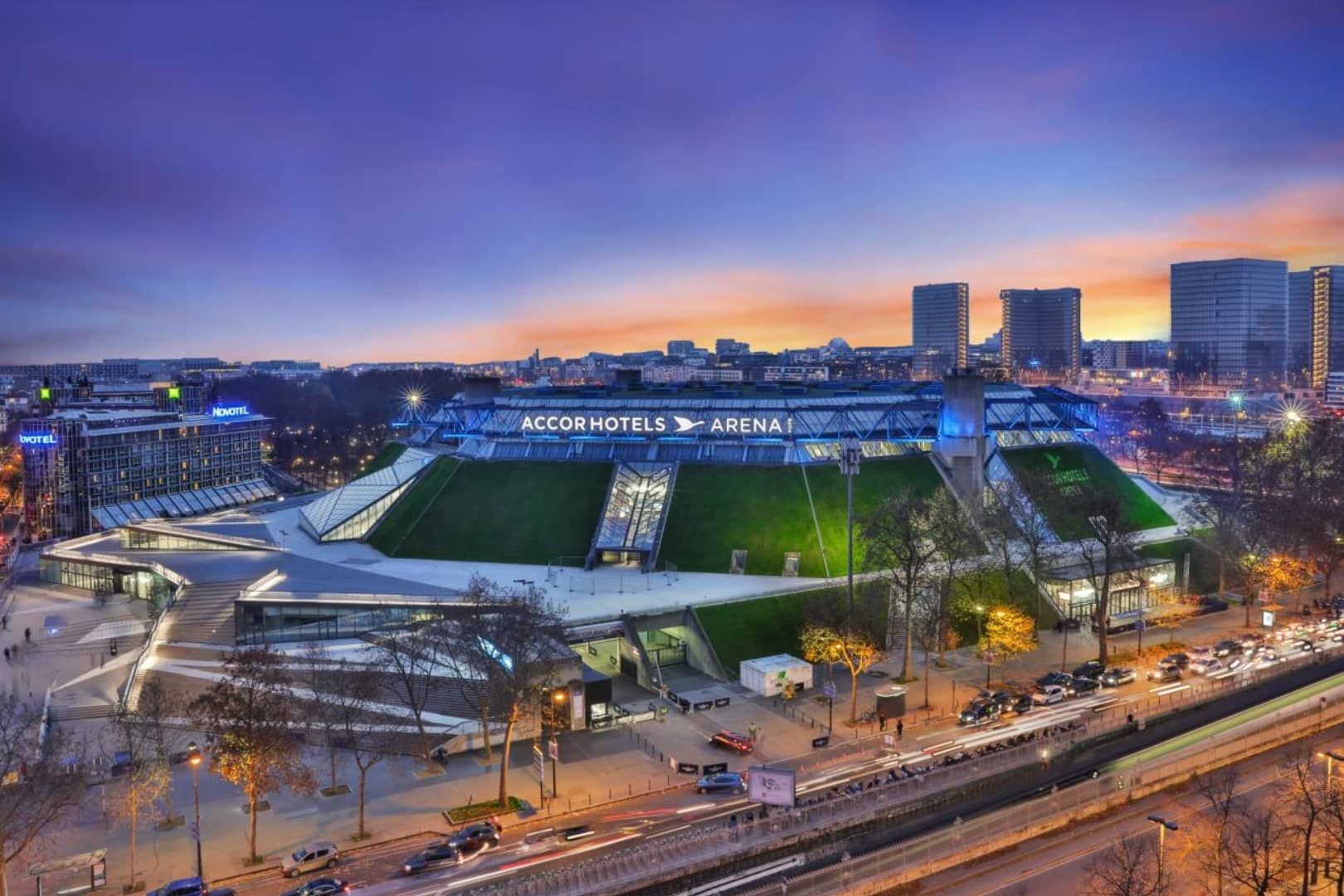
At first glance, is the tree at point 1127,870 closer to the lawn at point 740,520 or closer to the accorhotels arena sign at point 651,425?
the lawn at point 740,520

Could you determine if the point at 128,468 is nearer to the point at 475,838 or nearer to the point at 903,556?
the point at 475,838

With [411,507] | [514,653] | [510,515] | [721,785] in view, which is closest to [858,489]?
[510,515]

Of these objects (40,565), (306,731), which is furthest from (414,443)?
(306,731)

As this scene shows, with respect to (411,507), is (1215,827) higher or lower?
lower

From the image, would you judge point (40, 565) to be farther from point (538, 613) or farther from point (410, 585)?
point (538, 613)

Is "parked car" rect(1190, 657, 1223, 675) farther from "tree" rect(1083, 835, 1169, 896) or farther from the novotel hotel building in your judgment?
the novotel hotel building
